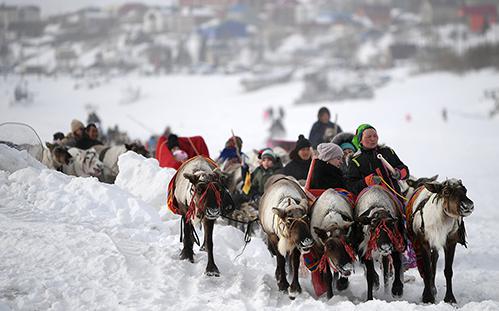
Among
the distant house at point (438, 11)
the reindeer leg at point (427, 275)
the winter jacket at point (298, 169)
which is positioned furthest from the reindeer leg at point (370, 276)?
the distant house at point (438, 11)

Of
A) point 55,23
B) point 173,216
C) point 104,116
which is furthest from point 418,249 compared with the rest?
point 55,23

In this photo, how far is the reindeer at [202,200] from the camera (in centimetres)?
775

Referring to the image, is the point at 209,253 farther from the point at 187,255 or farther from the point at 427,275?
the point at 427,275

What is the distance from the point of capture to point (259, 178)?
428 inches

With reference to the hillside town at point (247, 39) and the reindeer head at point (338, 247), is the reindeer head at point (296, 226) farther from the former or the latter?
the hillside town at point (247, 39)

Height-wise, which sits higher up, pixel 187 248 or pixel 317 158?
pixel 317 158

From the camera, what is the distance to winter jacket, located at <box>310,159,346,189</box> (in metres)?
8.12

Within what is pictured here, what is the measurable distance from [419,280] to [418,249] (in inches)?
44.0

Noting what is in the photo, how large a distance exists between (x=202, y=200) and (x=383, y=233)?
2024 millimetres

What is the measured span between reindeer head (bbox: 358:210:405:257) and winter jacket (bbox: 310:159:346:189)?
109 centimetres

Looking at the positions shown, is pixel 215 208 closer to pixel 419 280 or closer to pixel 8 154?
pixel 419 280

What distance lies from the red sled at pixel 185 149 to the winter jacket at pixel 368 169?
270 cm

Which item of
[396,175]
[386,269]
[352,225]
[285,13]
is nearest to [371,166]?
[396,175]

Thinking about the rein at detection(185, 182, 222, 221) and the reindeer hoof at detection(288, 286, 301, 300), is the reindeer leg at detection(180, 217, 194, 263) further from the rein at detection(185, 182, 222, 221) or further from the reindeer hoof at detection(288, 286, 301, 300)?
the reindeer hoof at detection(288, 286, 301, 300)
